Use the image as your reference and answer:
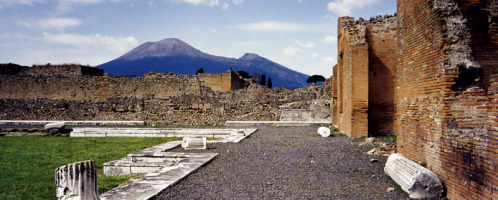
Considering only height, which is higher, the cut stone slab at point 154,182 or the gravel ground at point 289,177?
the cut stone slab at point 154,182

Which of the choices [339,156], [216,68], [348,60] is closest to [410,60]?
[339,156]

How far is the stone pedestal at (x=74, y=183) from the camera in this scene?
3648 mm

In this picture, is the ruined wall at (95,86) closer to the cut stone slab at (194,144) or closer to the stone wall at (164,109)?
the stone wall at (164,109)

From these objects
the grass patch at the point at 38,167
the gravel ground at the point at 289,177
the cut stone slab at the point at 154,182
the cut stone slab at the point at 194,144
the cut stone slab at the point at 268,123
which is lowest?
the grass patch at the point at 38,167

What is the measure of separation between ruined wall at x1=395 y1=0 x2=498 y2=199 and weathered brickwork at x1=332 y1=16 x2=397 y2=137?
17.5 feet

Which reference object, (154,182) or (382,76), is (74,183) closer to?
(154,182)

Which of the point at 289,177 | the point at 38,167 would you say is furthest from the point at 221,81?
the point at 289,177

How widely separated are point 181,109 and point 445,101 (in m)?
16.6

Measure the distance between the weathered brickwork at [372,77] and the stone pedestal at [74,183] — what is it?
913 cm

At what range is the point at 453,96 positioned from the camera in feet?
14.9

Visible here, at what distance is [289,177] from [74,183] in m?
3.16

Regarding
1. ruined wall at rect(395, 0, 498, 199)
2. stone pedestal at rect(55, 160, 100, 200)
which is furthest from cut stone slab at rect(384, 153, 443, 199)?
stone pedestal at rect(55, 160, 100, 200)

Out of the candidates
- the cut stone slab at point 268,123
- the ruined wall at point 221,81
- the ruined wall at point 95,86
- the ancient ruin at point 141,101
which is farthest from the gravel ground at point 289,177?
the ruined wall at point 221,81

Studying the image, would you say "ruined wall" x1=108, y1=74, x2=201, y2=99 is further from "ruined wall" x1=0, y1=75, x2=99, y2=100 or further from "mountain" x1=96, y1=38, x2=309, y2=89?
"mountain" x1=96, y1=38, x2=309, y2=89
